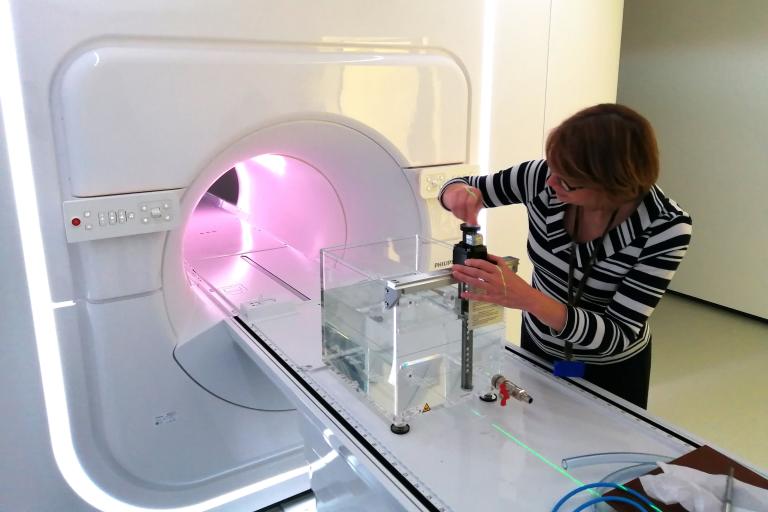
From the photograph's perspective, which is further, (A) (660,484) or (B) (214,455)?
(B) (214,455)

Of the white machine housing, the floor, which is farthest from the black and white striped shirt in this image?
the floor

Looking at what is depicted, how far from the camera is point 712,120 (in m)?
3.82

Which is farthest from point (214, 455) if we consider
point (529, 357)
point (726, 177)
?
point (726, 177)

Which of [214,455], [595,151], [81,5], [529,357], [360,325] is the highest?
[81,5]

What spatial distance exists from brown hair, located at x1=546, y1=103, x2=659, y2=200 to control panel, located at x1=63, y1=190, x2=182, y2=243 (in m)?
0.99

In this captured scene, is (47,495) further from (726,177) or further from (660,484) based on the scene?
(726,177)

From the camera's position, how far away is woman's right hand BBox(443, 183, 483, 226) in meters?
1.51

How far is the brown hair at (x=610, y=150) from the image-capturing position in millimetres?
1096

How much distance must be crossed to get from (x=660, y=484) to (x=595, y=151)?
57cm

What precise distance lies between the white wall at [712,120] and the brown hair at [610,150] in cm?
305

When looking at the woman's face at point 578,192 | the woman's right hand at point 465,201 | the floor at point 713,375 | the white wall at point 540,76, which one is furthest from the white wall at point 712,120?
the woman's face at point 578,192

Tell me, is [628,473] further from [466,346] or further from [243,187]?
[243,187]

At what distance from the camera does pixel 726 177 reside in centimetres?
381

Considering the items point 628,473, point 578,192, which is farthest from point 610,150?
point 628,473
